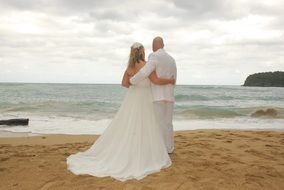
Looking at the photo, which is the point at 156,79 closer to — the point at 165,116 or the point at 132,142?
the point at 165,116

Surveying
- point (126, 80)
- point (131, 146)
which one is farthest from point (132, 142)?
point (126, 80)

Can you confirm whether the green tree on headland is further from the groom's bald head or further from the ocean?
the groom's bald head

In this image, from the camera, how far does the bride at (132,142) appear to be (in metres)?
5.34

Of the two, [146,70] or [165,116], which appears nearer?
[146,70]

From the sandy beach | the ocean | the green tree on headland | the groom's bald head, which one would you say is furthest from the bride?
the green tree on headland

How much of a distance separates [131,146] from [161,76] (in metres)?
Answer: 1.35

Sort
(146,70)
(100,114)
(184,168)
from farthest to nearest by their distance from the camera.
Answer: (100,114) < (146,70) < (184,168)

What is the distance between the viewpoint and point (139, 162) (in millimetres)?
5336

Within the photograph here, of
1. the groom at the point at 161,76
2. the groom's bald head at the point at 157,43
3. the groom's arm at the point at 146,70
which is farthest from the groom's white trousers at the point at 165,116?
the groom's bald head at the point at 157,43

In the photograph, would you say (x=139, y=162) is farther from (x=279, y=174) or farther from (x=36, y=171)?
(x=279, y=174)

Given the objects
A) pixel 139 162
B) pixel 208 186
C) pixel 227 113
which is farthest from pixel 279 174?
pixel 227 113

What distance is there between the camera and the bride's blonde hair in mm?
5824

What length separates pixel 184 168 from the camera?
562cm

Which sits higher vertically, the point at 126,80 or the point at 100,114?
the point at 126,80
